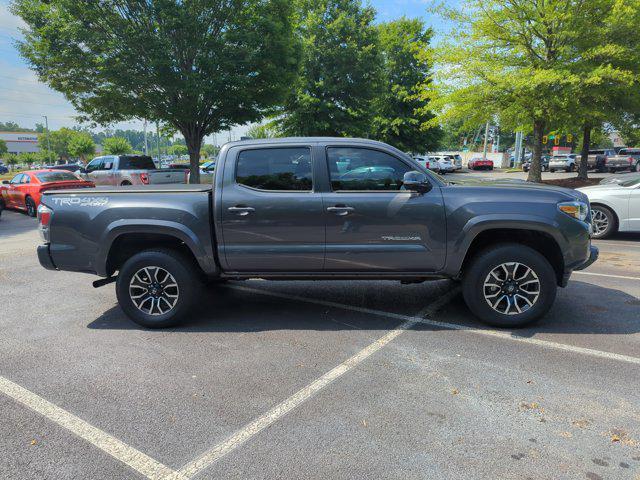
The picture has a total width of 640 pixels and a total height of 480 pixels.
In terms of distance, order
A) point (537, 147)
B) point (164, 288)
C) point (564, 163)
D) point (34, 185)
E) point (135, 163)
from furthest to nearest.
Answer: point (564, 163) < point (537, 147) < point (135, 163) < point (34, 185) < point (164, 288)

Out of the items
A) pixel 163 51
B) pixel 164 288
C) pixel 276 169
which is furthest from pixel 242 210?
pixel 163 51

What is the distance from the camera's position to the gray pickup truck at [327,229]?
4309 mm

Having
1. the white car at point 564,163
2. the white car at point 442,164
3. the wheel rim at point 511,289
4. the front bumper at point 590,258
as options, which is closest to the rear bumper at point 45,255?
the wheel rim at point 511,289

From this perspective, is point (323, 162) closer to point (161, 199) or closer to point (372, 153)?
point (372, 153)

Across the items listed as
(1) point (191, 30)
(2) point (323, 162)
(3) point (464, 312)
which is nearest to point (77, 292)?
(2) point (323, 162)

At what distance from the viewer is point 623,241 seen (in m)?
9.08

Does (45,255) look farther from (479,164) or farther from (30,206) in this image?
(479,164)

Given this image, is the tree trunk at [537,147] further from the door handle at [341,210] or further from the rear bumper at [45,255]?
the rear bumper at [45,255]

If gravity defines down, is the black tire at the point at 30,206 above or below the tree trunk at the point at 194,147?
below

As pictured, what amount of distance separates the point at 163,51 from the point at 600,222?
530 inches

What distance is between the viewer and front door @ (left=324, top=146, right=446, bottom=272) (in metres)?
4.33

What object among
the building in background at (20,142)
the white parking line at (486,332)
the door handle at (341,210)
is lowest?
the white parking line at (486,332)

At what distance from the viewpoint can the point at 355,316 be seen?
487 centimetres

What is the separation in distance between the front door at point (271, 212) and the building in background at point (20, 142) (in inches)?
6401
